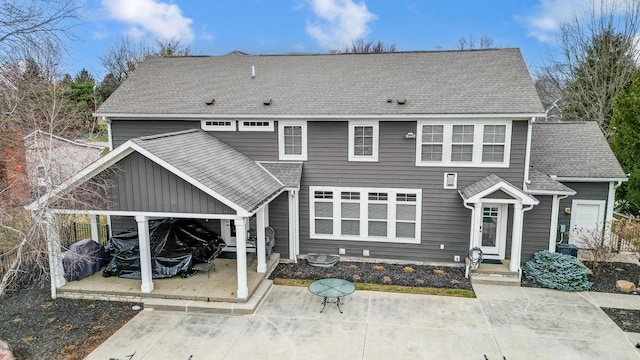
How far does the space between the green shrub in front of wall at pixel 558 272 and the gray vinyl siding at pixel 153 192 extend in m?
8.38

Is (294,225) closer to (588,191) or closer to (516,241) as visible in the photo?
(516,241)

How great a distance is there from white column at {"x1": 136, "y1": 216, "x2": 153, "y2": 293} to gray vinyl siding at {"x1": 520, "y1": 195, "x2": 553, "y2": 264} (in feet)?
34.1

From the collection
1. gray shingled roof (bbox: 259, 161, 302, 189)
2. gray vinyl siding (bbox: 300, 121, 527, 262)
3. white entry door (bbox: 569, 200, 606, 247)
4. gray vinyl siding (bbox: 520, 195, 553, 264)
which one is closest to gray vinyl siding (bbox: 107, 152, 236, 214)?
gray shingled roof (bbox: 259, 161, 302, 189)

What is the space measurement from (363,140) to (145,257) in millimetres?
6835

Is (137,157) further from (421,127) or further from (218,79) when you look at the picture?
(421,127)

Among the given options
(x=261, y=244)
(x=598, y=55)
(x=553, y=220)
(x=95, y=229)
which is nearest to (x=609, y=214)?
(x=553, y=220)

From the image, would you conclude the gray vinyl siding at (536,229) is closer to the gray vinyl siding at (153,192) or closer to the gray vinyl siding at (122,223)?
the gray vinyl siding at (153,192)

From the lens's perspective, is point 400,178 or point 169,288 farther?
point 400,178

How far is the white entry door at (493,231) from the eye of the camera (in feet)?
38.3

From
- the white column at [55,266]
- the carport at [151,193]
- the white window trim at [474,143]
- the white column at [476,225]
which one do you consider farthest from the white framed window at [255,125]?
the white column at [476,225]

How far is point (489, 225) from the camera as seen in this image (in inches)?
468

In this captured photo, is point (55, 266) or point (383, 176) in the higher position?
point (383, 176)

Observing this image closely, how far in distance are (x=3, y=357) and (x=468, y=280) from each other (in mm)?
10618

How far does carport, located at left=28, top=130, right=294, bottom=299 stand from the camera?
28.8ft
